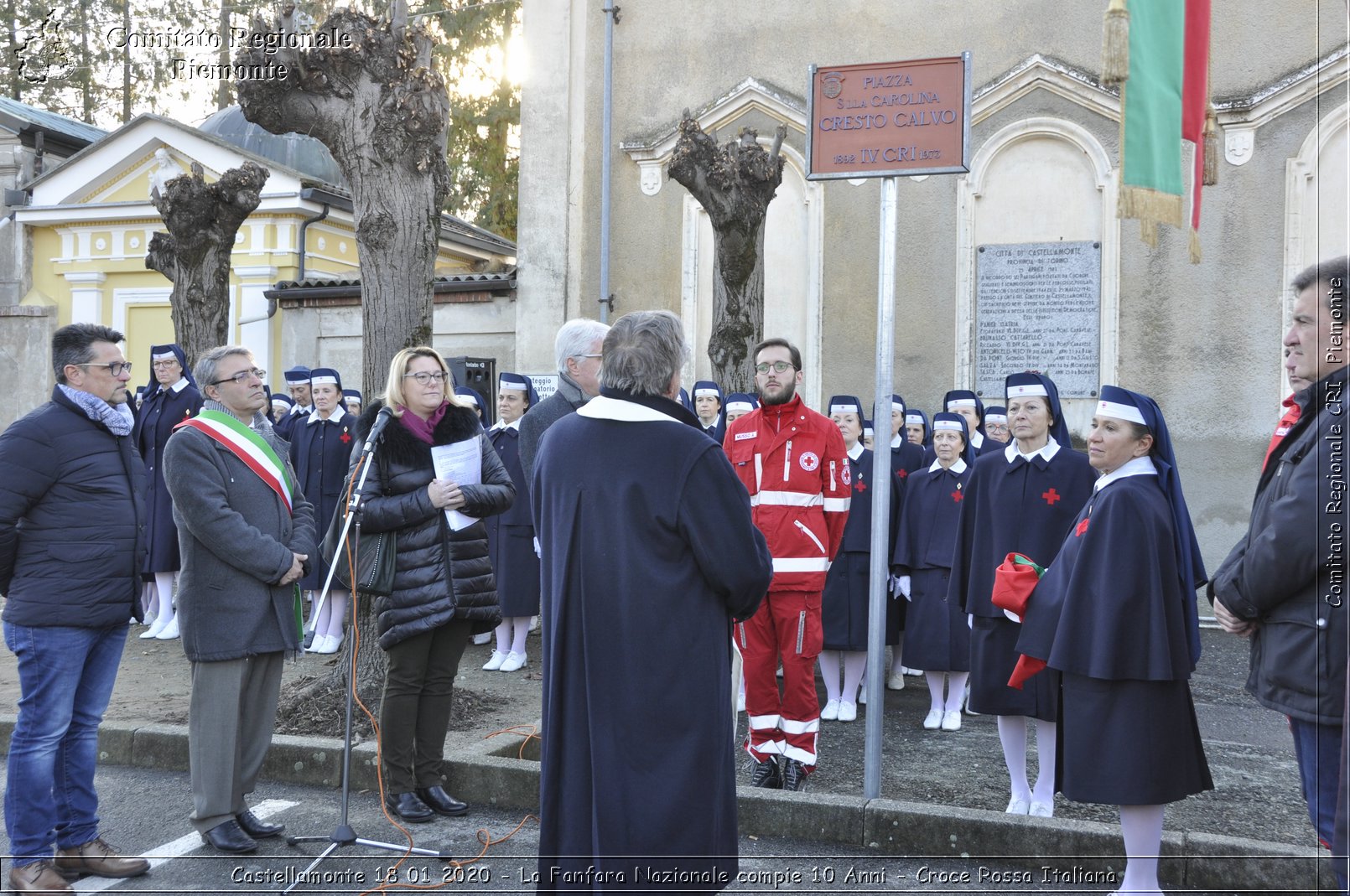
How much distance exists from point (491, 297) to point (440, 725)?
10971mm

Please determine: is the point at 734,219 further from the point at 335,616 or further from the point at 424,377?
the point at 424,377

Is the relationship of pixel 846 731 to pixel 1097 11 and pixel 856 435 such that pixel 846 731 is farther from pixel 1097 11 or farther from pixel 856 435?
pixel 1097 11

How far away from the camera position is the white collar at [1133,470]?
15.3 feet

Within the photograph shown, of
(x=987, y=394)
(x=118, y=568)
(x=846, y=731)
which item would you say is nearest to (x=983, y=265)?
(x=987, y=394)

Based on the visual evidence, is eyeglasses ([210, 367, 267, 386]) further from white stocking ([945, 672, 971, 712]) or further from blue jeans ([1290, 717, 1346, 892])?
white stocking ([945, 672, 971, 712])

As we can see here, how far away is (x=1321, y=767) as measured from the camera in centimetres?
376

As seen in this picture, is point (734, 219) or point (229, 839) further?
point (734, 219)

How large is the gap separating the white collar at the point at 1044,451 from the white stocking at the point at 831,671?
8.90 feet

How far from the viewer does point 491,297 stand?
16094 millimetres

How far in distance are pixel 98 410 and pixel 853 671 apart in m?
5.13

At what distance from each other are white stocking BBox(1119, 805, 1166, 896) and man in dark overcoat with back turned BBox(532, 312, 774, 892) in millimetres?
1699

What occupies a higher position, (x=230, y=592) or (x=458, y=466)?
(x=458, y=466)

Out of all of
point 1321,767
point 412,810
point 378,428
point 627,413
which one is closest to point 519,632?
point 412,810

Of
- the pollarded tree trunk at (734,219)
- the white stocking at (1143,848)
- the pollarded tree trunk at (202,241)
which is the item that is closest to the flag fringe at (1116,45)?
the white stocking at (1143,848)
